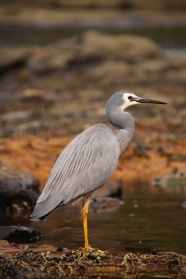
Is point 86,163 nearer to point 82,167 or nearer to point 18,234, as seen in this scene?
point 82,167

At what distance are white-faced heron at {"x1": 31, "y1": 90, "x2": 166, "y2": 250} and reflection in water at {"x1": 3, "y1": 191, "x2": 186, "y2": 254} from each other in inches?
32.4

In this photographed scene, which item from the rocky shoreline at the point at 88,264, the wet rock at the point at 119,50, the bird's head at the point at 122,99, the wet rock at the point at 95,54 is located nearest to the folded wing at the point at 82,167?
the bird's head at the point at 122,99

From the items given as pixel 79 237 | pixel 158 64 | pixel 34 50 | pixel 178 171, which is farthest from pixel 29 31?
pixel 79 237

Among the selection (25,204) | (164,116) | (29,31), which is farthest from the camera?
(29,31)

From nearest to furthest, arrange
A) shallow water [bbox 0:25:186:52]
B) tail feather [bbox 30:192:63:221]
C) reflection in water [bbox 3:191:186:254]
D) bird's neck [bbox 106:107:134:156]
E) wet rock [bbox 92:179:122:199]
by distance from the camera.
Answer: tail feather [bbox 30:192:63:221], bird's neck [bbox 106:107:134:156], reflection in water [bbox 3:191:186:254], wet rock [bbox 92:179:122:199], shallow water [bbox 0:25:186:52]

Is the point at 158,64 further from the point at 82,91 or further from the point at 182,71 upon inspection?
the point at 82,91

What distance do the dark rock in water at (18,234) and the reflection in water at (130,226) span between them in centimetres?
15

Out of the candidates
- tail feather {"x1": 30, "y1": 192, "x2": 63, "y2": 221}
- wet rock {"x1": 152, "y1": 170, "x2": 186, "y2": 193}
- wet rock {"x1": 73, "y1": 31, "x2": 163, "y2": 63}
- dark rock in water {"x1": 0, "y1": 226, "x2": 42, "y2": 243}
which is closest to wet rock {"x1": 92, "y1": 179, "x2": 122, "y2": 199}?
wet rock {"x1": 152, "y1": 170, "x2": 186, "y2": 193}

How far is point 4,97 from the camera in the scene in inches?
1096

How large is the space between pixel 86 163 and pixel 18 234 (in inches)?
54.2

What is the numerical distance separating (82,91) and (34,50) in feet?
23.2

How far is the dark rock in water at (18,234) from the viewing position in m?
10.1

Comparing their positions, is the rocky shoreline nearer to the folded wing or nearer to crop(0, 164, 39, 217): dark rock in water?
the folded wing

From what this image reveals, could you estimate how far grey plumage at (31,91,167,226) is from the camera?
30.0 feet
